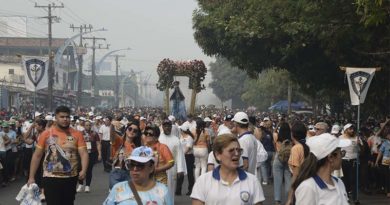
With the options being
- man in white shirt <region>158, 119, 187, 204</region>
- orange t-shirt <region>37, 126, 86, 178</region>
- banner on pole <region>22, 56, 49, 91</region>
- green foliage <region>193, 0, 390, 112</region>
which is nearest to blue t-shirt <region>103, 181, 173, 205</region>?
orange t-shirt <region>37, 126, 86, 178</region>

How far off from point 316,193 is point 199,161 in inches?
447

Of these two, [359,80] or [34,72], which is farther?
[34,72]

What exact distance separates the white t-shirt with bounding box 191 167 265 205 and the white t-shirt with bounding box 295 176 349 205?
39cm

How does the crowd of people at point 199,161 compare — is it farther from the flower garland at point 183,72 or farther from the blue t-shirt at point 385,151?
the flower garland at point 183,72

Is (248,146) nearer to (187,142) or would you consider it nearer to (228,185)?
(228,185)

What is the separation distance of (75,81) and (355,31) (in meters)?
80.7

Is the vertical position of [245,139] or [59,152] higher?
[245,139]

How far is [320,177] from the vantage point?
5547mm

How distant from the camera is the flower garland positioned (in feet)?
116

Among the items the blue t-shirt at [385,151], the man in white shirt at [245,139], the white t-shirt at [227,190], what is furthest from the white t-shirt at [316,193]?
the blue t-shirt at [385,151]

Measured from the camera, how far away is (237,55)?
2927 cm

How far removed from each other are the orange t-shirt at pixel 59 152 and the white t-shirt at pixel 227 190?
4.32 m

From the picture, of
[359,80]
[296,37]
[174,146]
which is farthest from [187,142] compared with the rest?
[296,37]

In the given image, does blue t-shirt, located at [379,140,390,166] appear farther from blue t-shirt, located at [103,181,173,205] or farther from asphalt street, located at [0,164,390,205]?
blue t-shirt, located at [103,181,173,205]
